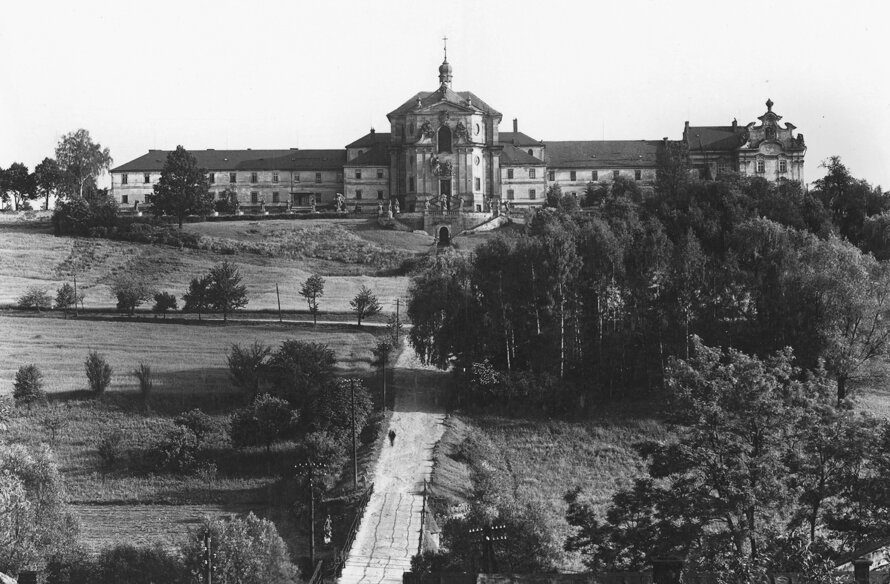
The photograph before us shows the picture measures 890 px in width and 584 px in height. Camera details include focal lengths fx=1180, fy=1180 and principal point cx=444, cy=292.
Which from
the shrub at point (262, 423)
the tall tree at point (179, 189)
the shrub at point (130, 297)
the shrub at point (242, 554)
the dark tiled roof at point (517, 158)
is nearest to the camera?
the shrub at point (242, 554)

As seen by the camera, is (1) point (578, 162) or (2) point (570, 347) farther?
(1) point (578, 162)

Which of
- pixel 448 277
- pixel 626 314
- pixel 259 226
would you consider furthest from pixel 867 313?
pixel 259 226

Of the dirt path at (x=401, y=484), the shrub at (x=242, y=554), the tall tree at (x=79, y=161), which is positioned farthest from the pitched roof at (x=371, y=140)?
the shrub at (x=242, y=554)

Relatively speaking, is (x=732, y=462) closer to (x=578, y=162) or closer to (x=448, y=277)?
(x=448, y=277)

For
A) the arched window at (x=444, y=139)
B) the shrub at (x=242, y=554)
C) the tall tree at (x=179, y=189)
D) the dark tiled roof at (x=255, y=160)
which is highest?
the arched window at (x=444, y=139)

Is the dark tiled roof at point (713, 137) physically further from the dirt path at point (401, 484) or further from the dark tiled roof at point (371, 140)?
the dirt path at point (401, 484)

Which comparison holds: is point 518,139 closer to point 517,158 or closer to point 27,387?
point 517,158

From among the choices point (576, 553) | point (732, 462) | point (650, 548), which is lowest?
point (576, 553)
